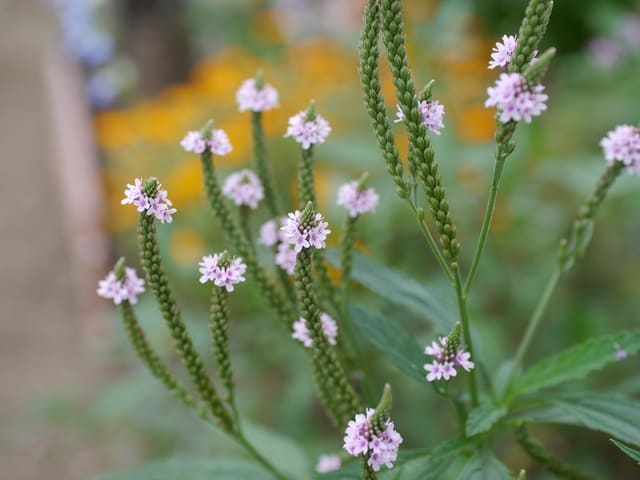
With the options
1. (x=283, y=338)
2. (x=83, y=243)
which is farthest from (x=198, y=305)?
(x=83, y=243)

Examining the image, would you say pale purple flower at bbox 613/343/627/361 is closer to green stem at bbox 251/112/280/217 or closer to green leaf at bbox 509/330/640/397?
green leaf at bbox 509/330/640/397

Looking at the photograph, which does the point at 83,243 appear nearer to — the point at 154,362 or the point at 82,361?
the point at 82,361

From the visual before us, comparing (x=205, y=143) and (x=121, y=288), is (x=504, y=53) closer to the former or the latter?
(x=205, y=143)

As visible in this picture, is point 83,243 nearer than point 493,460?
No

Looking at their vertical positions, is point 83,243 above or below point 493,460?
above

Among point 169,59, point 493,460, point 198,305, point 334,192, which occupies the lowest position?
point 493,460

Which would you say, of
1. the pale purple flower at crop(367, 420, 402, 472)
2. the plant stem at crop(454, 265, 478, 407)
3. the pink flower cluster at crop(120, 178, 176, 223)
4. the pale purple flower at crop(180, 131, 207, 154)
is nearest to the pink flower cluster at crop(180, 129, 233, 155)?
the pale purple flower at crop(180, 131, 207, 154)
